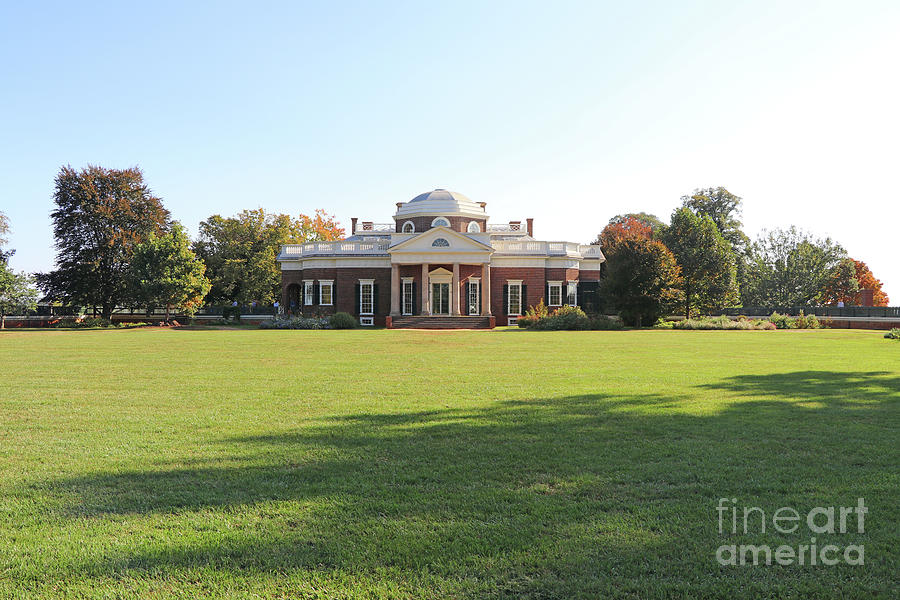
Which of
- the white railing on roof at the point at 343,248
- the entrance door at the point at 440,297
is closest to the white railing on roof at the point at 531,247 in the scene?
the entrance door at the point at 440,297

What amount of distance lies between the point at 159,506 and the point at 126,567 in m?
1.00

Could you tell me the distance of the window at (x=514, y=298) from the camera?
47.4 m

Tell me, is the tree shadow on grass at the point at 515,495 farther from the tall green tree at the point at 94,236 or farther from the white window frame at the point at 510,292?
the tall green tree at the point at 94,236

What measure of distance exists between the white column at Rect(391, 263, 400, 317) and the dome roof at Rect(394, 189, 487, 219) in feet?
21.5

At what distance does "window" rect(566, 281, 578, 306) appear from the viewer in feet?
157

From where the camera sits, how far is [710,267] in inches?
2053

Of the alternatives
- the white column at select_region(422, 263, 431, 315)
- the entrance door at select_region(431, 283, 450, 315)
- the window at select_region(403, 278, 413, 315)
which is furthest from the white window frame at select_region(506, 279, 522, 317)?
the window at select_region(403, 278, 413, 315)

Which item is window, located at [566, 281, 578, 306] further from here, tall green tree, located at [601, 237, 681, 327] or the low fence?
the low fence

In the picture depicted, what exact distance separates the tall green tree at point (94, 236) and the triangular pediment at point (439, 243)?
2098cm

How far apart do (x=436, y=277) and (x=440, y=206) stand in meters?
6.42

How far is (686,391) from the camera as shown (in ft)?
33.1

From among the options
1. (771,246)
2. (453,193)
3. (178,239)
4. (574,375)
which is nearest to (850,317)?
(771,246)

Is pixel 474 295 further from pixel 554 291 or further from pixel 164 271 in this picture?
pixel 164 271

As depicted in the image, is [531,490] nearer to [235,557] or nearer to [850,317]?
[235,557]
